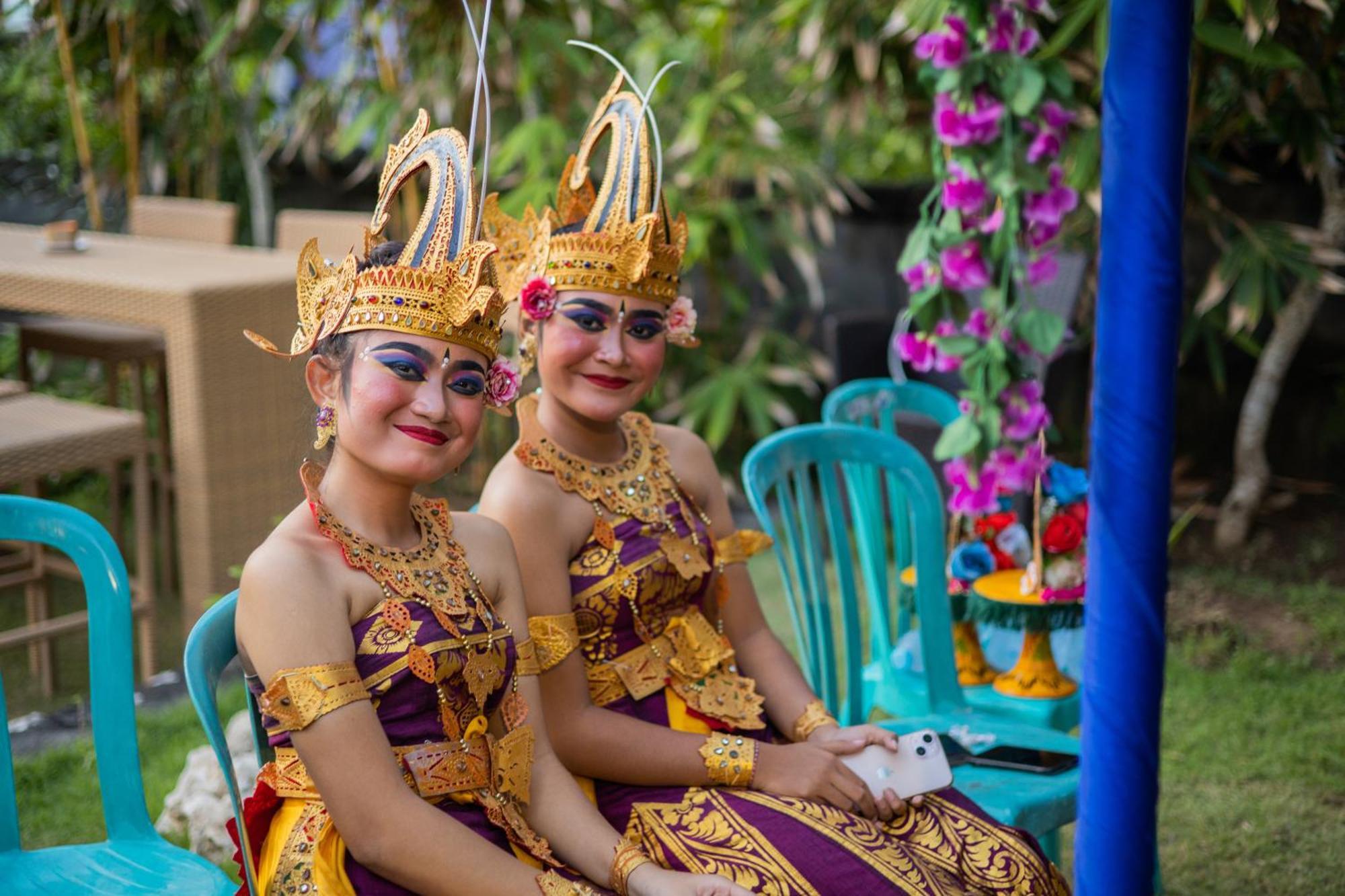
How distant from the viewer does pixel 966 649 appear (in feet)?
9.14

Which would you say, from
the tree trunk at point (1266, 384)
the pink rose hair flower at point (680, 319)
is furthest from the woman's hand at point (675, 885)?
the tree trunk at point (1266, 384)

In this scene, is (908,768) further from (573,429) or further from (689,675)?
(573,429)

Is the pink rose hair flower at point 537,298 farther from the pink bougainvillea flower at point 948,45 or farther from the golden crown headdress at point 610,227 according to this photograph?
the pink bougainvillea flower at point 948,45

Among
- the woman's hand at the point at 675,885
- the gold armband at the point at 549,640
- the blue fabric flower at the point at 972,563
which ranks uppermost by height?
the gold armband at the point at 549,640

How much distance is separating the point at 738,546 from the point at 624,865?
63 centimetres

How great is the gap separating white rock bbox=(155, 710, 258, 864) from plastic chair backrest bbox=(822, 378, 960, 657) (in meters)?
1.21

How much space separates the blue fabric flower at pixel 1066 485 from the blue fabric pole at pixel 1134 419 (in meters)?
2.00

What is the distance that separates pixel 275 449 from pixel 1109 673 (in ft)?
11.5

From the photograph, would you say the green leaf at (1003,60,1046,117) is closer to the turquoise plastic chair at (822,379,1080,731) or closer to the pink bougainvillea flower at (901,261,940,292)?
the pink bougainvillea flower at (901,261,940,292)

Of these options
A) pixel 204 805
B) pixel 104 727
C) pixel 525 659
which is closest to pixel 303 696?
pixel 525 659

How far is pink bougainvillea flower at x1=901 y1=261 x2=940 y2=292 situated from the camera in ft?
9.77

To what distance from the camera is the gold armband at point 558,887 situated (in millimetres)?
1522

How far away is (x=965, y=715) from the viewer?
248 centimetres

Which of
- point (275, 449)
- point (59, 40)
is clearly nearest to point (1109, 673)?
point (275, 449)
